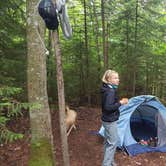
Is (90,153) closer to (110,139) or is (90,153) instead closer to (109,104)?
(110,139)

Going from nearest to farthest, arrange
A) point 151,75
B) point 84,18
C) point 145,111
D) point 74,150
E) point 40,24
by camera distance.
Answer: point 40,24, point 74,150, point 145,111, point 84,18, point 151,75

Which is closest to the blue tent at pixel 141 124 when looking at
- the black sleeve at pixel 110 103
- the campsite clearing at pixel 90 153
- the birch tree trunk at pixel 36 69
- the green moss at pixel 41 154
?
the campsite clearing at pixel 90 153

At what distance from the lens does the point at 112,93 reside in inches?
209

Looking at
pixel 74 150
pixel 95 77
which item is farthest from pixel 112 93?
pixel 95 77

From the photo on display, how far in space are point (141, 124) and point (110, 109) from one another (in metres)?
3.46

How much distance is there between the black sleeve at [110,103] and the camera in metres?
5.28

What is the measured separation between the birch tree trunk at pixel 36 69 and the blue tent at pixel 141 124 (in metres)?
2.06

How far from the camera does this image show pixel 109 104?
529 cm

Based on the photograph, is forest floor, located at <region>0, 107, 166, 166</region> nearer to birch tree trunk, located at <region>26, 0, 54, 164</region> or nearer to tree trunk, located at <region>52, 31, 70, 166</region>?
birch tree trunk, located at <region>26, 0, 54, 164</region>

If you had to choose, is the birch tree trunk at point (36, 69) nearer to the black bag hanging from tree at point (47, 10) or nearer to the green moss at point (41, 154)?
the green moss at point (41, 154)

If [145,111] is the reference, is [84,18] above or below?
above

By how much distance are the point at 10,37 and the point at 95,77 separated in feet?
13.9

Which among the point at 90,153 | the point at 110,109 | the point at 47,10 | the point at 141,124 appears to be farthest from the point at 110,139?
the point at 141,124

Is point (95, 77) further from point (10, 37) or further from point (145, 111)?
point (10, 37)
